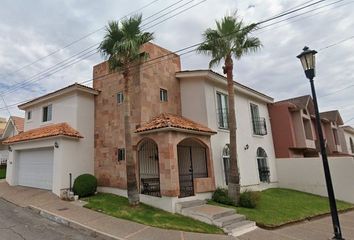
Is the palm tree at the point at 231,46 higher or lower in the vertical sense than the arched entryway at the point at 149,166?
higher

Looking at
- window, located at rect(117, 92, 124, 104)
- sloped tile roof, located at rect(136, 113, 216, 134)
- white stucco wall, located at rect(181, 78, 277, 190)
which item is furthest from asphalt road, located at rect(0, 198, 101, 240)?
white stucco wall, located at rect(181, 78, 277, 190)

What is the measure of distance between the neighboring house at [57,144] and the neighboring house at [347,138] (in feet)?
111

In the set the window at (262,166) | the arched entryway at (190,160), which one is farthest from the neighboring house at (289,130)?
the arched entryway at (190,160)

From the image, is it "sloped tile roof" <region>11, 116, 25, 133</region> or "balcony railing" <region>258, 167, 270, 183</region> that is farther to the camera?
"sloped tile roof" <region>11, 116, 25, 133</region>

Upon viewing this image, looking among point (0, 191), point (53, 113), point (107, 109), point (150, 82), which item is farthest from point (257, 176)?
point (0, 191)

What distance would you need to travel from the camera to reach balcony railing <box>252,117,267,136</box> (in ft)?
66.3

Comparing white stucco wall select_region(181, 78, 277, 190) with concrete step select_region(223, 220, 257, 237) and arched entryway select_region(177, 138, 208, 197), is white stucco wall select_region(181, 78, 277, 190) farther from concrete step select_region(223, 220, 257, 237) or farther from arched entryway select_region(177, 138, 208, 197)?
concrete step select_region(223, 220, 257, 237)

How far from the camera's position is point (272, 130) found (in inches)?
899

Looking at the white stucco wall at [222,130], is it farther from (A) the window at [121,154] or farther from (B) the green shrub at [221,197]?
(A) the window at [121,154]

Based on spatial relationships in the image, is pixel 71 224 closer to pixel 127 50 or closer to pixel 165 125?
pixel 165 125

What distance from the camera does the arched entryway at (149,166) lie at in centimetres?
1390

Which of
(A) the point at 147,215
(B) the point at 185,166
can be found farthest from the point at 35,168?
(A) the point at 147,215

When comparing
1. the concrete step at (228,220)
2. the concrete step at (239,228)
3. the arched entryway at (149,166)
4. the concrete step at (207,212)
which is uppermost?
the arched entryway at (149,166)

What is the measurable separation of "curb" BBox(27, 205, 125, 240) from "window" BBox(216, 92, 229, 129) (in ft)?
32.2
